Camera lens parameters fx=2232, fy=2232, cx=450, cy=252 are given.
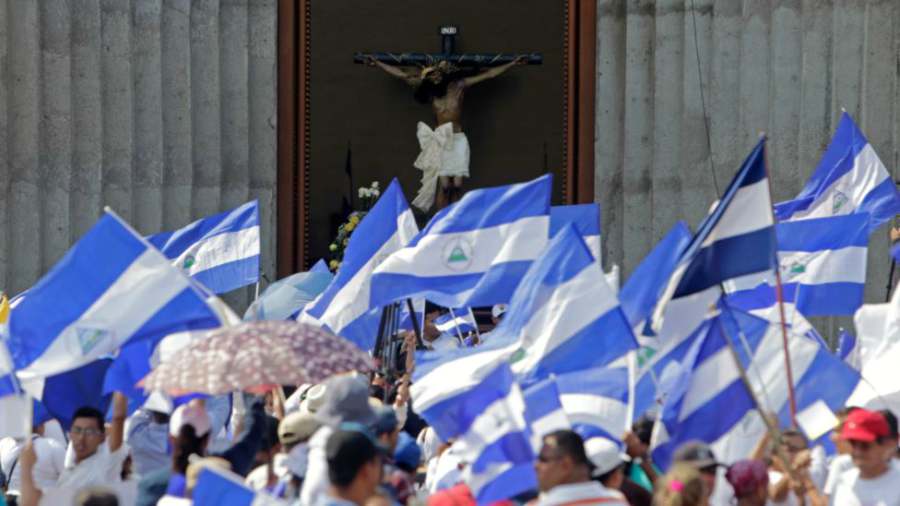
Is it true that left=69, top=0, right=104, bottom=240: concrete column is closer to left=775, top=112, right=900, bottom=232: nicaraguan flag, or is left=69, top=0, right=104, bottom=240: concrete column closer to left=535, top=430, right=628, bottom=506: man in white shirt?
left=775, top=112, right=900, bottom=232: nicaraguan flag

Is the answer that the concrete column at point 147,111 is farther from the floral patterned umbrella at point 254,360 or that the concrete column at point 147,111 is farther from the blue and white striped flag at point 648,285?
the floral patterned umbrella at point 254,360

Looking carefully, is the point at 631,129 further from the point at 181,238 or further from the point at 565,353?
the point at 565,353

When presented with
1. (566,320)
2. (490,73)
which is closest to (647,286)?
(566,320)

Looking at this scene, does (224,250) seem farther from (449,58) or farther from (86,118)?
(449,58)

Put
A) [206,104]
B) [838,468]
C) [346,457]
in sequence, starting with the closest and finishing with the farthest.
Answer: [346,457]
[838,468]
[206,104]

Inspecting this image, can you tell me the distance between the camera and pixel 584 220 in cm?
1381

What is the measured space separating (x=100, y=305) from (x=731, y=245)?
9.68 feet

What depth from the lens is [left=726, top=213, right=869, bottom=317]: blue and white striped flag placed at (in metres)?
13.7

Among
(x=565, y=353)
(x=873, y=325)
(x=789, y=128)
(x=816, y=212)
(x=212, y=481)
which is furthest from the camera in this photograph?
(x=789, y=128)

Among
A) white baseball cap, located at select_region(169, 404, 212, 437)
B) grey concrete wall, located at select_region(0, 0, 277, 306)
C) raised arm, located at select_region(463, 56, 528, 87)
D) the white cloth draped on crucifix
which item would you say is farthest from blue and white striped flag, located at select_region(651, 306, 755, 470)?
raised arm, located at select_region(463, 56, 528, 87)

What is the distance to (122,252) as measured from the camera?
1040cm

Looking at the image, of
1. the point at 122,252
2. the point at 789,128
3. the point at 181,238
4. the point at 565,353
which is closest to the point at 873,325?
the point at 565,353

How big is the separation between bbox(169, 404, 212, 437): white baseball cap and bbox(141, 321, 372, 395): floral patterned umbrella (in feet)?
1.32

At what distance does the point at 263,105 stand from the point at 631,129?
10.9 feet
